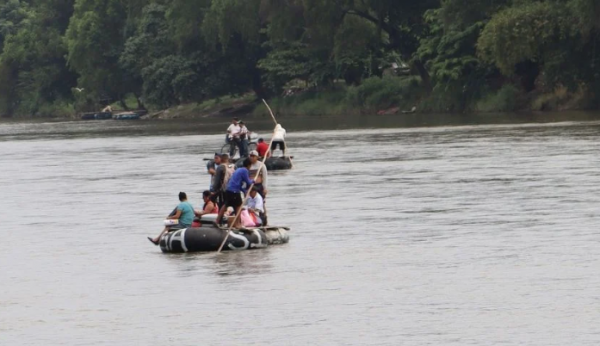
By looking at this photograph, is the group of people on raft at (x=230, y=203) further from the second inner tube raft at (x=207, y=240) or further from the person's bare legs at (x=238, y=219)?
the second inner tube raft at (x=207, y=240)

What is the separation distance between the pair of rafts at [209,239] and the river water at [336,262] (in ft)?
0.73

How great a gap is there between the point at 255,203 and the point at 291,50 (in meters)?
75.3

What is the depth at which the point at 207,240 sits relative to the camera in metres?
24.1

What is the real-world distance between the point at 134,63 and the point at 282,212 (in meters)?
84.9

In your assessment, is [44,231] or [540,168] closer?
[44,231]

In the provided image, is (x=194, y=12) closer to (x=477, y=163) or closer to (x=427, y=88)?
(x=427, y=88)

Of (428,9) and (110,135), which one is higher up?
(428,9)

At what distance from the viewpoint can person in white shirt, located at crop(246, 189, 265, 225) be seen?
25.6 metres

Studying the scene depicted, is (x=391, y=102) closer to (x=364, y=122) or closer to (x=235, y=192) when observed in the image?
(x=364, y=122)

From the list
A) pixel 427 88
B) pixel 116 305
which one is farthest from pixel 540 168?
pixel 427 88

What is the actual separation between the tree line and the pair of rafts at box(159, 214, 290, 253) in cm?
4710

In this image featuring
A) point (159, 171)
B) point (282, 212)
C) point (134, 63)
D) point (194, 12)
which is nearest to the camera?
point (282, 212)

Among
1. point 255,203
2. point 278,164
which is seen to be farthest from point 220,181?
point 278,164

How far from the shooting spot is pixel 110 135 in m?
80.1
